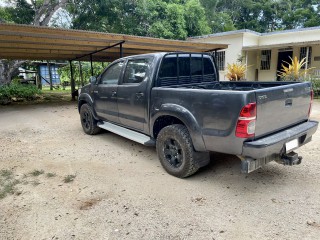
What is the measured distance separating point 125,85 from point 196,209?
8.31 ft

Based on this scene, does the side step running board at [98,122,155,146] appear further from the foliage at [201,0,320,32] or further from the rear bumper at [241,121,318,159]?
the foliage at [201,0,320,32]

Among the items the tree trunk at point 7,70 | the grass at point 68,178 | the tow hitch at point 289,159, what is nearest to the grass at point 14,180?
the grass at point 68,178

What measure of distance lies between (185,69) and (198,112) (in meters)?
1.43

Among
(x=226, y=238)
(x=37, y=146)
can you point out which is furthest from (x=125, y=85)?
(x=226, y=238)

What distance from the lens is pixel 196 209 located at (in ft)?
9.20

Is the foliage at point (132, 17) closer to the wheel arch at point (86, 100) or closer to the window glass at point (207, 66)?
the wheel arch at point (86, 100)

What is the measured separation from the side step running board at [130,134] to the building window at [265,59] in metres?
14.1

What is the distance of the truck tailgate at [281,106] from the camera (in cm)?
274

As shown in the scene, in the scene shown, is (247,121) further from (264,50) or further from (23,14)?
(23,14)

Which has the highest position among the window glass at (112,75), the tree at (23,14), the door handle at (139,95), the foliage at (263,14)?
the foliage at (263,14)

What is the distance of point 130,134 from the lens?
4.47m

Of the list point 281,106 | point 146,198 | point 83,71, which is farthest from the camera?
point 83,71

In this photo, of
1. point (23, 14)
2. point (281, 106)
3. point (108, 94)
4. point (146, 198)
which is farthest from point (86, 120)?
point (23, 14)

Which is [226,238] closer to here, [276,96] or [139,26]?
[276,96]
